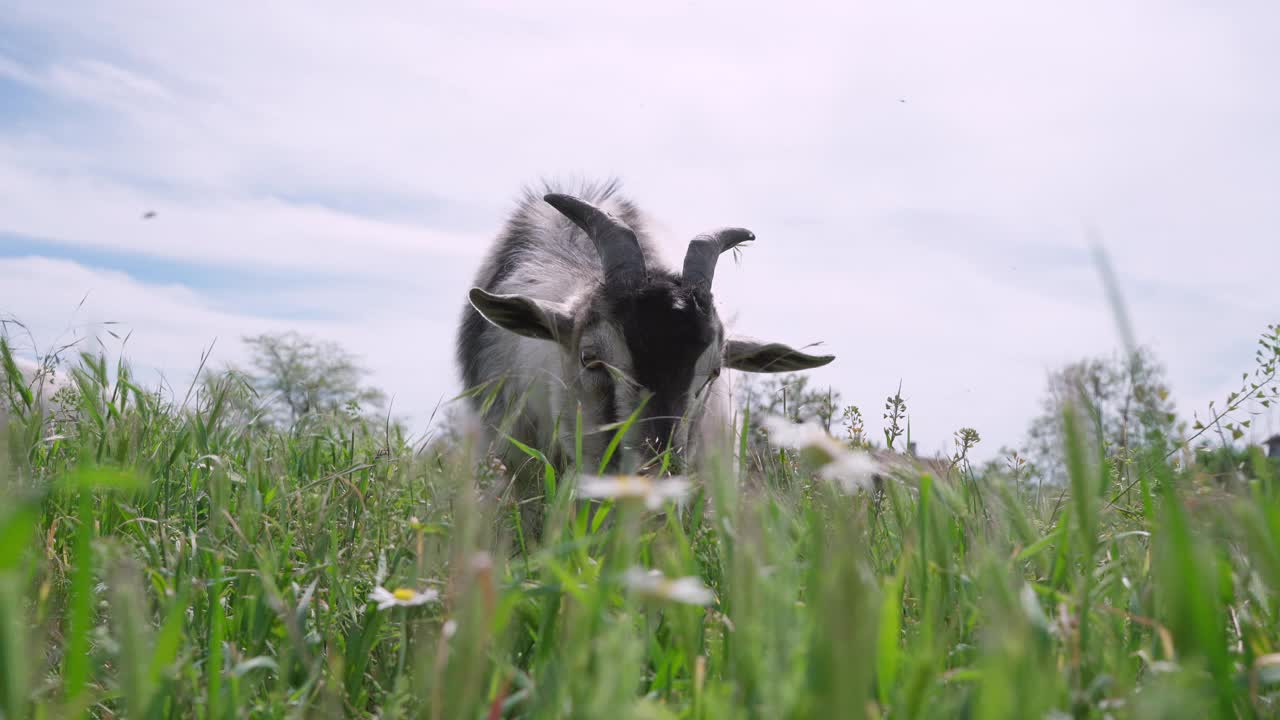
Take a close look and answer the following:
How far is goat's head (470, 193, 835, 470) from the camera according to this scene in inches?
176

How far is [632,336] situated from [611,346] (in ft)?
0.49

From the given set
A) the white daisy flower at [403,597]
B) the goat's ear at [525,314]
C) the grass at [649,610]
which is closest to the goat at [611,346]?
the goat's ear at [525,314]

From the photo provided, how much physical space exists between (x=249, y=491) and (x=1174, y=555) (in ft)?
8.29

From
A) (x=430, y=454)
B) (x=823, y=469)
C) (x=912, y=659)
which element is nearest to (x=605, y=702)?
(x=823, y=469)

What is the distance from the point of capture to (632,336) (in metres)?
Result: 4.56

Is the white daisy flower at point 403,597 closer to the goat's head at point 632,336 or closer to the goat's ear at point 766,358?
the goat's head at point 632,336

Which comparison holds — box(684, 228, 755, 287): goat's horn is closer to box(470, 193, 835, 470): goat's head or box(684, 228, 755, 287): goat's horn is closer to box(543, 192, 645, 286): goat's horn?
box(470, 193, 835, 470): goat's head

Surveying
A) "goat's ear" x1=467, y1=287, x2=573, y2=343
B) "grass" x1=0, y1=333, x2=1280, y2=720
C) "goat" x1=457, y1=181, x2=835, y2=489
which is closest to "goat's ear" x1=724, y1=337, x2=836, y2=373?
"goat" x1=457, y1=181, x2=835, y2=489

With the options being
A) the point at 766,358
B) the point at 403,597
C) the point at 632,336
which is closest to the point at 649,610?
the point at 403,597

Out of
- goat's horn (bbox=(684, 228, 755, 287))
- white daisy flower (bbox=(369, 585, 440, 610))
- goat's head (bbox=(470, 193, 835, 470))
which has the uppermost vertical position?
goat's horn (bbox=(684, 228, 755, 287))

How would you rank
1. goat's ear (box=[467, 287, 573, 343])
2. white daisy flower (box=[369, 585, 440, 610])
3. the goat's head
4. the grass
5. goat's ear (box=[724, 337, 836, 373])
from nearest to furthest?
the grass, white daisy flower (box=[369, 585, 440, 610]), the goat's head, goat's ear (box=[467, 287, 573, 343]), goat's ear (box=[724, 337, 836, 373])

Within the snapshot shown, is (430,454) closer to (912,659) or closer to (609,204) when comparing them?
(912,659)

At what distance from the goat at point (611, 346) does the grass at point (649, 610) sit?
1390 mm

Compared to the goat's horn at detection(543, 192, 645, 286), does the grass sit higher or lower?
lower
